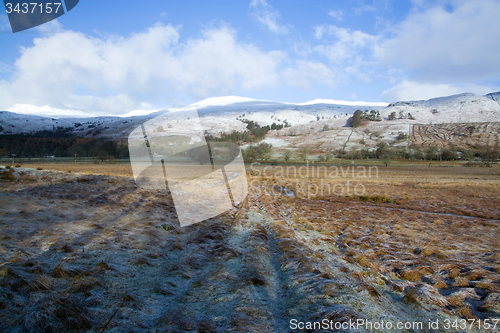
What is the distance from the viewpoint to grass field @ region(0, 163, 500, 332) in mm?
3031

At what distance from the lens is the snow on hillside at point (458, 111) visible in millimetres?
113625

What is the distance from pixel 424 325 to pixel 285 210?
367 inches

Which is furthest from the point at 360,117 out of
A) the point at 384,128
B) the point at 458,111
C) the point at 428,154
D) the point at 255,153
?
the point at 255,153

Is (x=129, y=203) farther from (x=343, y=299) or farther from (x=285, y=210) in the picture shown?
(x=343, y=299)

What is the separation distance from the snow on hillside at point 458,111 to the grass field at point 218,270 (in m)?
141

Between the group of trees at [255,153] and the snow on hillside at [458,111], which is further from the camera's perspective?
the snow on hillside at [458,111]

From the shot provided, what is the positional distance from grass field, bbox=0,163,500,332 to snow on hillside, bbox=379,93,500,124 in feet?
461

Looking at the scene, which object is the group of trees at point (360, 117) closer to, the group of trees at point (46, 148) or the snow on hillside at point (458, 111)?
the snow on hillside at point (458, 111)

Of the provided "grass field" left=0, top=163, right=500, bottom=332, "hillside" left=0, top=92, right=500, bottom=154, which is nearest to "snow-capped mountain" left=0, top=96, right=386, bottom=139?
"hillside" left=0, top=92, right=500, bottom=154

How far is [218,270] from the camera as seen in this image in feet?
15.4

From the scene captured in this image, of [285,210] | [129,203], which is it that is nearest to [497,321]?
[285,210]

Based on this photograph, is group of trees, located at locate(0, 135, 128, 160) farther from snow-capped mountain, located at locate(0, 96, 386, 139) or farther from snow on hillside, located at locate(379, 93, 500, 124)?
snow on hillside, located at locate(379, 93, 500, 124)

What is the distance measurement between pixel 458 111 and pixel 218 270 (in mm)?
170384

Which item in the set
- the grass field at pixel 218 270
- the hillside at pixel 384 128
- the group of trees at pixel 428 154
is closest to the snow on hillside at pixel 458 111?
the hillside at pixel 384 128
